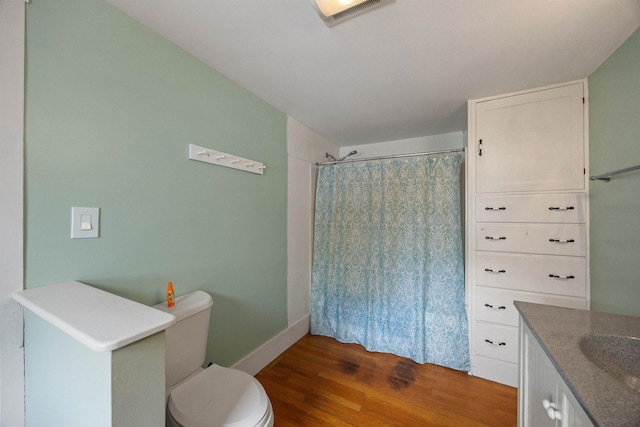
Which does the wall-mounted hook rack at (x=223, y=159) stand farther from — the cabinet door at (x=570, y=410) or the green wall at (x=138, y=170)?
the cabinet door at (x=570, y=410)

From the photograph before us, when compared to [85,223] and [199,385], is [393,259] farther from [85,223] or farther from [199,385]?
[85,223]

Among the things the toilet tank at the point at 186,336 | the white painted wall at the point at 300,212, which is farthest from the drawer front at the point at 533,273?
the toilet tank at the point at 186,336

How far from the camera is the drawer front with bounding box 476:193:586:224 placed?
155 cm

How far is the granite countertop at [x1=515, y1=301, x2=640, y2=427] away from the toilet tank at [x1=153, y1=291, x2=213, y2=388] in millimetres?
1389

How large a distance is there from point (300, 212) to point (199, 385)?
60.9 inches

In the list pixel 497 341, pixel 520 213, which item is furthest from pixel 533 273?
pixel 497 341

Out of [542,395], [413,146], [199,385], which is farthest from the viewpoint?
[413,146]

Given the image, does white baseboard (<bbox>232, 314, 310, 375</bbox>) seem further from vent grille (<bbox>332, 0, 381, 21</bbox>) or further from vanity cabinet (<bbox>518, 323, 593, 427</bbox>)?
vent grille (<bbox>332, 0, 381, 21</bbox>)

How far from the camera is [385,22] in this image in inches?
43.9

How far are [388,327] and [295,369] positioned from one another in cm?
88

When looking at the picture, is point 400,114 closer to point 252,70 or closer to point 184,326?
point 252,70

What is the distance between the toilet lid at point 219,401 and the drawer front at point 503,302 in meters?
1.63

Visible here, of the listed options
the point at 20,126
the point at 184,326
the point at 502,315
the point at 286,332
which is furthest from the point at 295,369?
the point at 20,126

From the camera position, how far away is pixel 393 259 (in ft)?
7.03
